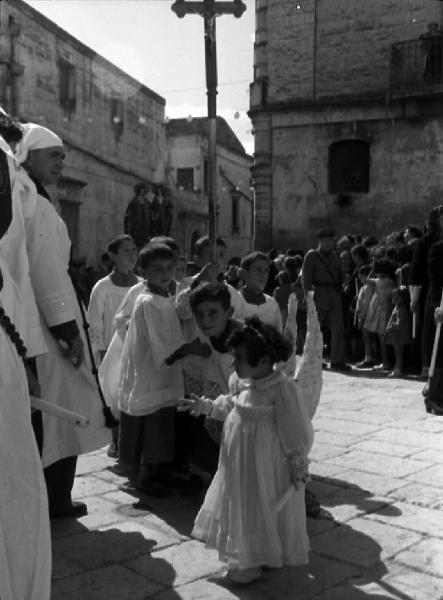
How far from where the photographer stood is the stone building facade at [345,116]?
1870 centimetres

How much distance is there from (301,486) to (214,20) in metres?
4.04

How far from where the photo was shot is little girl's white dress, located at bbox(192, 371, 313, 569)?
338 centimetres

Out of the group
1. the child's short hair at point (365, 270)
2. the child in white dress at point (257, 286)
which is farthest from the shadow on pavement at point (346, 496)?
the child's short hair at point (365, 270)

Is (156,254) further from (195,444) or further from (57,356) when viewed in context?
(195,444)

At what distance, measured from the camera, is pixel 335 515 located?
438 cm

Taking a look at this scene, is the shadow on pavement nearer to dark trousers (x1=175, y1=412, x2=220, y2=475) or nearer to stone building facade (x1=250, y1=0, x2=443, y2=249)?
dark trousers (x1=175, y1=412, x2=220, y2=475)

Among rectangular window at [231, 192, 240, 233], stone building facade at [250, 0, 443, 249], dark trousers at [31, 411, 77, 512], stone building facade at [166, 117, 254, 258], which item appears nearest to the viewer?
dark trousers at [31, 411, 77, 512]

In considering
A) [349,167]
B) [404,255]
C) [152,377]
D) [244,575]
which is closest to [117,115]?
[349,167]

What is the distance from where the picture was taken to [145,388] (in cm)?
470

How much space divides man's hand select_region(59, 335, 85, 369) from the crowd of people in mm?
18

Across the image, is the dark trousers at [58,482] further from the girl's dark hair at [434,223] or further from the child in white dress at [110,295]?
the girl's dark hair at [434,223]

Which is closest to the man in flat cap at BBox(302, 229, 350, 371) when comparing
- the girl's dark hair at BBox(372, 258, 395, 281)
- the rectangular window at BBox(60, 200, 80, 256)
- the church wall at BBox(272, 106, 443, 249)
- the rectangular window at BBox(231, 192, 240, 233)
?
the girl's dark hair at BBox(372, 258, 395, 281)

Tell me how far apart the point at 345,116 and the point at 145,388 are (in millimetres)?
16008

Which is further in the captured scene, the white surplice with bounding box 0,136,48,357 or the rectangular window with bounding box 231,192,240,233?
the rectangular window with bounding box 231,192,240,233
